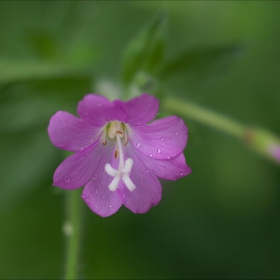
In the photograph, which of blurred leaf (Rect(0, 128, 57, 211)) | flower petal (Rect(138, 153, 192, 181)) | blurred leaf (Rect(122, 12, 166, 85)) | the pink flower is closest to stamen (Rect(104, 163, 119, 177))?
the pink flower

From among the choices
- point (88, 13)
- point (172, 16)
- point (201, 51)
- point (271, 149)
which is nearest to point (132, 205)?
point (271, 149)

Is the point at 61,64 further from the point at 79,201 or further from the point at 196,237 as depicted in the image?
the point at 196,237

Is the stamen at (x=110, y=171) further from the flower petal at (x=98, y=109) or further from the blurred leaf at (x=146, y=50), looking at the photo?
the blurred leaf at (x=146, y=50)

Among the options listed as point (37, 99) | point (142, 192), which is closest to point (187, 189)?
point (37, 99)

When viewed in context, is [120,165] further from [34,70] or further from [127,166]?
[34,70]

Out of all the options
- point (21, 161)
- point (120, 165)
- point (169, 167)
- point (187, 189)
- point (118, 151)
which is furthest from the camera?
point (187, 189)

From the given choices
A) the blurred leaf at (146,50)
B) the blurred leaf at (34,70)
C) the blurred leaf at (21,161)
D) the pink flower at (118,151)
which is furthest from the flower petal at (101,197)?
the blurred leaf at (21,161)

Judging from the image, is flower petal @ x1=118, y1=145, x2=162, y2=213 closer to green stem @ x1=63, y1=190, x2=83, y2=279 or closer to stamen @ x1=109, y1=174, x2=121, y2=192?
stamen @ x1=109, y1=174, x2=121, y2=192
